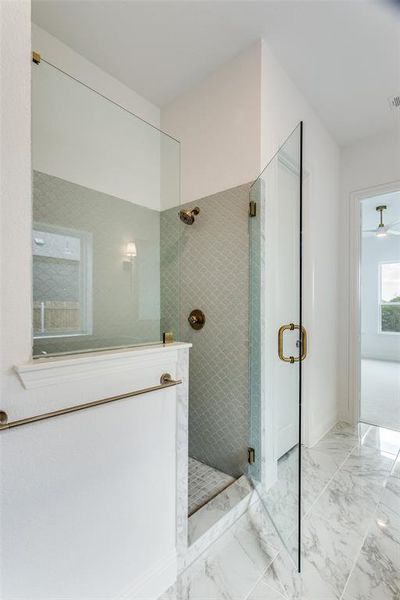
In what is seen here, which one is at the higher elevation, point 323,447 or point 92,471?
point 92,471

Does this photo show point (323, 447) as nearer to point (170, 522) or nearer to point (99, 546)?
point (170, 522)

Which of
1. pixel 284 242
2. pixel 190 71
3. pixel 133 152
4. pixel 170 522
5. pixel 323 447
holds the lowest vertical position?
pixel 323 447

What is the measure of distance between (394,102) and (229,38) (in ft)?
4.80

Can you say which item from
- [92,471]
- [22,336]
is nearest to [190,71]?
[22,336]

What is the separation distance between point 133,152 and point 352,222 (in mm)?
2189

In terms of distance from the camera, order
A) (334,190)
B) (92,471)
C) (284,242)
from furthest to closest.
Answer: (334,190), (284,242), (92,471)

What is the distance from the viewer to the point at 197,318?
2.05 metres

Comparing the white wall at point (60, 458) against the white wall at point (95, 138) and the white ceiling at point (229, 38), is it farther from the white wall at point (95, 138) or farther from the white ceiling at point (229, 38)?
the white ceiling at point (229, 38)

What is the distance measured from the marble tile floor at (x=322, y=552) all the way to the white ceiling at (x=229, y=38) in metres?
2.74

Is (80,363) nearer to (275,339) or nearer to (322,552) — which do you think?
(275,339)

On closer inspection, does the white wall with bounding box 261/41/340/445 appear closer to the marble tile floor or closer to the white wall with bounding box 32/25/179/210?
the marble tile floor

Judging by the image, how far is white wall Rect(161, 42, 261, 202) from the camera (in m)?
1.75

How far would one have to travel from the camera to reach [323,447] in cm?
233

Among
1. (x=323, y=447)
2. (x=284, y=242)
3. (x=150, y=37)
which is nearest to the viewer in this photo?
(x=284, y=242)
